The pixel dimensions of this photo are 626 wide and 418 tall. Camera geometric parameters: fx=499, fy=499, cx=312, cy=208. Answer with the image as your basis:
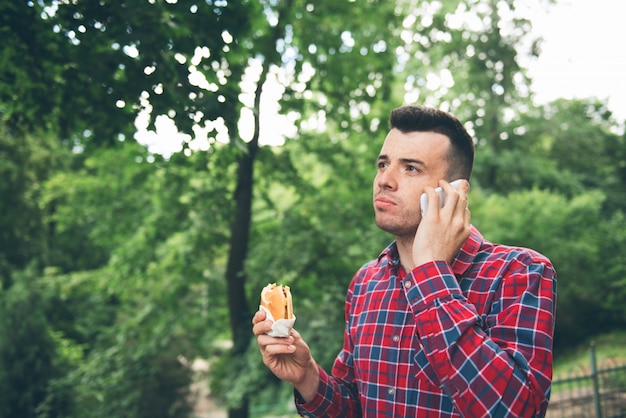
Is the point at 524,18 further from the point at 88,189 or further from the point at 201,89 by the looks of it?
the point at 201,89

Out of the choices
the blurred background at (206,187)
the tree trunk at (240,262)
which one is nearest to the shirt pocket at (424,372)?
the blurred background at (206,187)

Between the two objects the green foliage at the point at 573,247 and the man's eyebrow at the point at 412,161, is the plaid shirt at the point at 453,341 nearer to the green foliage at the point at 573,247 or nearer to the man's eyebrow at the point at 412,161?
the man's eyebrow at the point at 412,161

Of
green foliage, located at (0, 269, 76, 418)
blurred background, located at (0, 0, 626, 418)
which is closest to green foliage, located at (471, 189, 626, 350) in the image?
blurred background, located at (0, 0, 626, 418)

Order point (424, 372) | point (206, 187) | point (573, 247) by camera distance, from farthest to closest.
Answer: point (573, 247)
point (206, 187)
point (424, 372)

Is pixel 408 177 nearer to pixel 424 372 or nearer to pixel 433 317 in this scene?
pixel 433 317

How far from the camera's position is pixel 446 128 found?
196cm

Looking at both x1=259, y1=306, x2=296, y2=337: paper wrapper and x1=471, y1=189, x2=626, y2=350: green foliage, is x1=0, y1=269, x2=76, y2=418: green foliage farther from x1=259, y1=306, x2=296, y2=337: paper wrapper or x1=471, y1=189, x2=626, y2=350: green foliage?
x1=471, y1=189, x2=626, y2=350: green foliage

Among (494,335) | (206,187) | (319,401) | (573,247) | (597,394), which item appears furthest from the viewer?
(573,247)

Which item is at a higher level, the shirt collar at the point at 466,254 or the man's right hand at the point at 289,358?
the shirt collar at the point at 466,254

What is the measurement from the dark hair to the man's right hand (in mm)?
877

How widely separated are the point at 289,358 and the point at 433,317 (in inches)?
26.7

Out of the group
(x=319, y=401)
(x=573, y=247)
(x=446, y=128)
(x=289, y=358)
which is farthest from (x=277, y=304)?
(x=573, y=247)

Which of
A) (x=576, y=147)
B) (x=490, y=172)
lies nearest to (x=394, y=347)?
(x=490, y=172)

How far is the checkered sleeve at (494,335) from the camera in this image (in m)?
1.38
